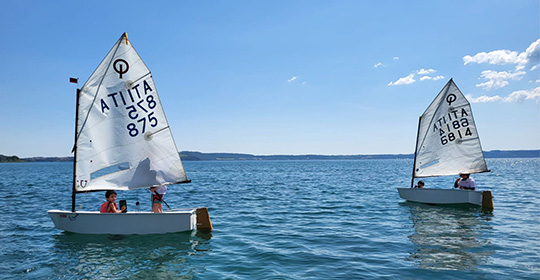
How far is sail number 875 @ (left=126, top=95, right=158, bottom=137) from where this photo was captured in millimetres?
13930

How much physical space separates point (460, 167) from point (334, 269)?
1896 centimetres

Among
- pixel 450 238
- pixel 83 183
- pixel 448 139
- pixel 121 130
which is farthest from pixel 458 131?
pixel 83 183

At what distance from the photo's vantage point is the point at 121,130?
13914 millimetres

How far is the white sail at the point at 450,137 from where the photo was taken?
23.8m

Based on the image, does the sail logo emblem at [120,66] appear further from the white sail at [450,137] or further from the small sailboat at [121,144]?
the white sail at [450,137]

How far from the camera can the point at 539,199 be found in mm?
26250

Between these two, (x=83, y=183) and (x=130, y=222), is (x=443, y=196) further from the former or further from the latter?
(x=83, y=183)

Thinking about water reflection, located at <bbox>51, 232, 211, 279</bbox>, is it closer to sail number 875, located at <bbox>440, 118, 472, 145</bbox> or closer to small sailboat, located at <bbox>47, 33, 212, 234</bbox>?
small sailboat, located at <bbox>47, 33, 212, 234</bbox>

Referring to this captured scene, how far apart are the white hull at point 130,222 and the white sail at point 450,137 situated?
61.1 feet

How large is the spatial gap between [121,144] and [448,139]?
21.6m

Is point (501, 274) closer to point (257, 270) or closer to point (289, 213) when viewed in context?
point (257, 270)

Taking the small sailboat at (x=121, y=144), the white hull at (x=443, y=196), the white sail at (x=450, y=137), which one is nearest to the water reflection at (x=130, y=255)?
the small sailboat at (x=121, y=144)

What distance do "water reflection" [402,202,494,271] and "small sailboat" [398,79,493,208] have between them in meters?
3.89

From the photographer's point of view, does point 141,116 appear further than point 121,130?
Yes
